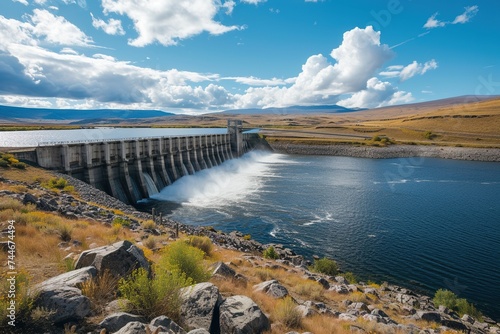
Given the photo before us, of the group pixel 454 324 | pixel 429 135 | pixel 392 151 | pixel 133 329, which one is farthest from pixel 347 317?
pixel 429 135

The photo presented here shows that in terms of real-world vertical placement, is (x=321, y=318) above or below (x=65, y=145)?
below

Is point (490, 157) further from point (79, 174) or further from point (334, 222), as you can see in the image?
point (79, 174)

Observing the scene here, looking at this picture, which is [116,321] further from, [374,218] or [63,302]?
[374,218]

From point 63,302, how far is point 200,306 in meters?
2.95

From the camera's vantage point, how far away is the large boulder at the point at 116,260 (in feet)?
26.5

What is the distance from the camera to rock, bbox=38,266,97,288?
7133 millimetres

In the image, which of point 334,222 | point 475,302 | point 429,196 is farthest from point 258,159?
point 475,302

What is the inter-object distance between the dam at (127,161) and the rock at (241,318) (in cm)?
3068

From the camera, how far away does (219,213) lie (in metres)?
38.2

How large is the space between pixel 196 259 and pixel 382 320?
708 cm

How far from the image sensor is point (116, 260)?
8133mm

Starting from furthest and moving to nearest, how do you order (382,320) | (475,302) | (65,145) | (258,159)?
(258,159), (65,145), (475,302), (382,320)

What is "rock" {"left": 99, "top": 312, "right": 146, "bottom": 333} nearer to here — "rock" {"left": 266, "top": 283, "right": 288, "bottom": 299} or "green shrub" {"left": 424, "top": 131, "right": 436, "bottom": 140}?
"rock" {"left": 266, "top": 283, "right": 288, "bottom": 299}

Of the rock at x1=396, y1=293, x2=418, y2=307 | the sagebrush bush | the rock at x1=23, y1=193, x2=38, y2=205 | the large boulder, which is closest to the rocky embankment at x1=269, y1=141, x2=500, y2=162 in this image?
the rock at x1=396, y1=293, x2=418, y2=307
